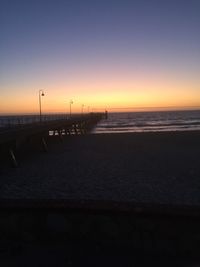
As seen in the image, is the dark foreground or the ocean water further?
the ocean water

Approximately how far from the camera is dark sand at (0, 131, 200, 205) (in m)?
13.3

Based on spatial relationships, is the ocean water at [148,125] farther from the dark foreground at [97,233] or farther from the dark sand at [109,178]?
the dark foreground at [97,233]

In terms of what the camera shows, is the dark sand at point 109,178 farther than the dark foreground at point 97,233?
Yes

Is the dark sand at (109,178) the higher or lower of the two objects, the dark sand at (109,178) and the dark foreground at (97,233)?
the lower

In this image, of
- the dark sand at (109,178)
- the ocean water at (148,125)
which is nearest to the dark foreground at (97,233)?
the dark sand at (109,178)

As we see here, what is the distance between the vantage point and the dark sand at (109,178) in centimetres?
1330

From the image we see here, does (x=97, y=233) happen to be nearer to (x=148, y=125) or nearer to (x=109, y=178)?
(x=109, y=178)

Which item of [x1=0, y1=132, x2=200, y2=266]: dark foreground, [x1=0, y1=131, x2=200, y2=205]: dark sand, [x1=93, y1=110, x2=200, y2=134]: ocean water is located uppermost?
[x1=0, y1=132, x2=200, y2=266]: dark foreground

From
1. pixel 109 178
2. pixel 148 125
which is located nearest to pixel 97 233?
pixel 109 178

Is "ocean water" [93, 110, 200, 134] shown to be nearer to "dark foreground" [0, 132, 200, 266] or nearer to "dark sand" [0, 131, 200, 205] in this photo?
"dark sand" [0, 131, 200, 205]

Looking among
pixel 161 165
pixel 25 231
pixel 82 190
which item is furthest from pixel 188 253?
pixel 161 165

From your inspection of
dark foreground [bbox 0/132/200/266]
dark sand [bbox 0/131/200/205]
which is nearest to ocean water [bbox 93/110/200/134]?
dark sand [bbox 0/131/200/205]

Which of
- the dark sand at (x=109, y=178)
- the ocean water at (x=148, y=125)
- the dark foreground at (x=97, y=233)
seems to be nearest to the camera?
the dark foreground at (x=97, y=233)

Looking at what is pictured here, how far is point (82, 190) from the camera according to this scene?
14297 mm
